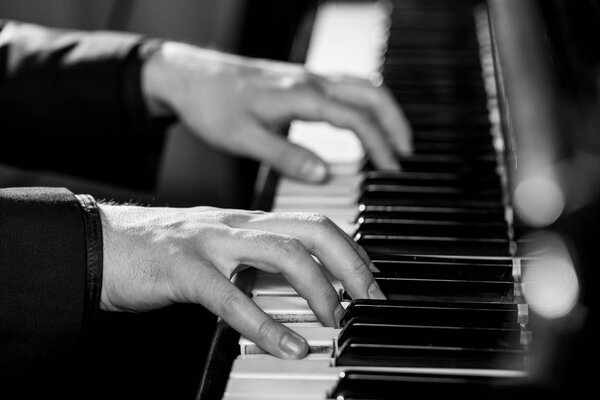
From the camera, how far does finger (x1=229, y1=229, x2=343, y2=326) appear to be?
35.0 inches

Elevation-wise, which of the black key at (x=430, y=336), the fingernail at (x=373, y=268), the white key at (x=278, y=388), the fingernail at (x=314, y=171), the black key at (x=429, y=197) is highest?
the fingernail at (x=314, y=171)

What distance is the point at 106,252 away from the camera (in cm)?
96

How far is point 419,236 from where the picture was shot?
3.53 feet

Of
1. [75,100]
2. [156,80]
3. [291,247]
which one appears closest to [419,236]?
[291,247]

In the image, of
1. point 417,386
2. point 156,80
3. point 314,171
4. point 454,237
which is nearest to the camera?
point 417,386

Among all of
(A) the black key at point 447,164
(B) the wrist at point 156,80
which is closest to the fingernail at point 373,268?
(A) the black key at point 447,164

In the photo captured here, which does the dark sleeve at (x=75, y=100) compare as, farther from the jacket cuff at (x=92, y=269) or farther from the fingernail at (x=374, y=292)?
the fingernail at (x=374, y=292)

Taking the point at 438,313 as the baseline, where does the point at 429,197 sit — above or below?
above

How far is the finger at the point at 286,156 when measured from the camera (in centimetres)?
132

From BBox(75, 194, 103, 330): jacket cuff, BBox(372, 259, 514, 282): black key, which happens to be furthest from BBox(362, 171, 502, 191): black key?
BBox(75, 194, 103, 330): jacket cuff

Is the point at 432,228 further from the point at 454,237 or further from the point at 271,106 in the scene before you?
the point at 271,106

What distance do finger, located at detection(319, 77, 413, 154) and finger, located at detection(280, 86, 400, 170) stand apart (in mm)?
12

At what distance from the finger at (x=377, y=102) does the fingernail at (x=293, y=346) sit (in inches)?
21.9

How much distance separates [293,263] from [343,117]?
0.49 metres
